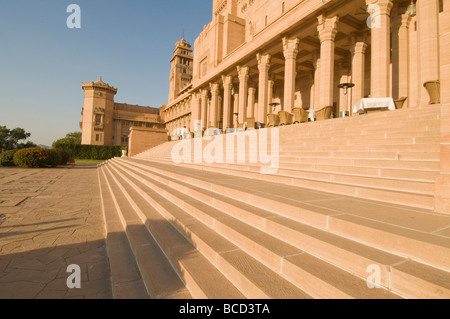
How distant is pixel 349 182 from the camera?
160 inches

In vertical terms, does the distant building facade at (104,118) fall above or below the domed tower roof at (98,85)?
below

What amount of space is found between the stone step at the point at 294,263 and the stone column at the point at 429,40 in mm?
10447

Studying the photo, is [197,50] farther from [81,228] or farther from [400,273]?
[400,273]

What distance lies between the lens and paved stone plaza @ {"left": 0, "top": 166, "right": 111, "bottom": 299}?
239 centimetres

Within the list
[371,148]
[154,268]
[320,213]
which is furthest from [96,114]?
[320,213]

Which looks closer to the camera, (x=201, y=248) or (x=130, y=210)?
(x=201, y=248)

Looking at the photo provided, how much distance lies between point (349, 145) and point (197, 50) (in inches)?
1317

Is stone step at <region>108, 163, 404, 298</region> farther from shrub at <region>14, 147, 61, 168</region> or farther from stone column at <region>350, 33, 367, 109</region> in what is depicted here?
shrub at <region>14, 147, 61, 168</region>

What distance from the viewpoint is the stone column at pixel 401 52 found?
11.2m

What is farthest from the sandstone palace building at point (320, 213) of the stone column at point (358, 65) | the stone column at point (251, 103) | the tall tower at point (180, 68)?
the tall tower at point (180, 68)

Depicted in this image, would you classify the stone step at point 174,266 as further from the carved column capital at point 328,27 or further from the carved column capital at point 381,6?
the carved column capital at point 328,27

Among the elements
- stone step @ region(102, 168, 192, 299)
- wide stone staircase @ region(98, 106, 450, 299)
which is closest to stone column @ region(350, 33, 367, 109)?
wide stone staircase @ region(98, 106, 450, 299)

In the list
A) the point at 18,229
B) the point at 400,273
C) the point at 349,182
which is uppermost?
the point at 349,182
